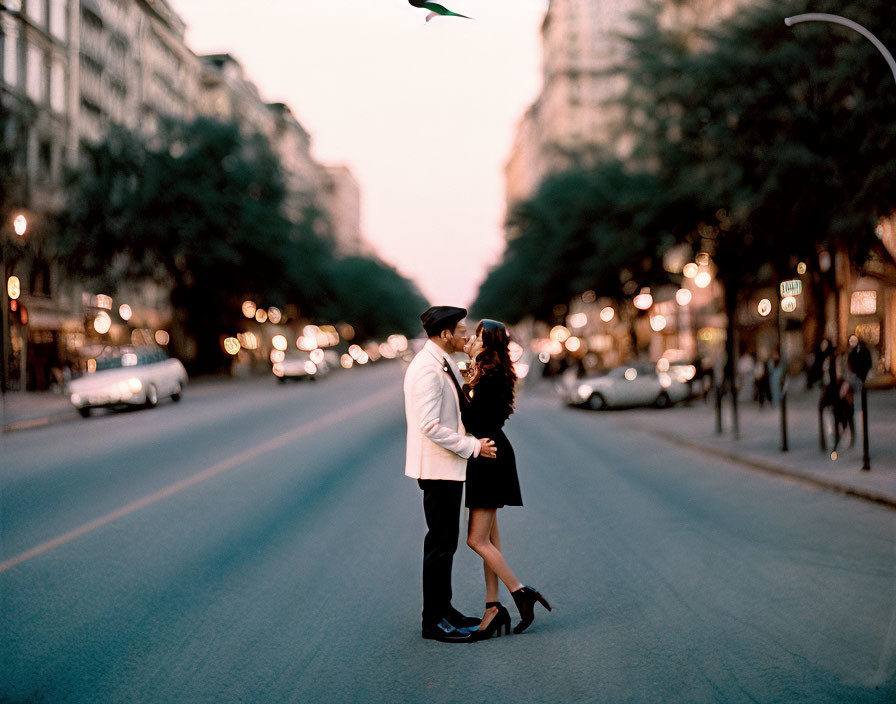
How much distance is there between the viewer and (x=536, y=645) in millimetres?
5488

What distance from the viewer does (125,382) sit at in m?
28.8

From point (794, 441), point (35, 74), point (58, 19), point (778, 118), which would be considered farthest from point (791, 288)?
point (58, 19)

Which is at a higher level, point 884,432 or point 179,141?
point 179,141

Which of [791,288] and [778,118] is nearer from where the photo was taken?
[791,288]

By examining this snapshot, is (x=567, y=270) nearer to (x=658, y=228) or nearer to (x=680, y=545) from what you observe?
(x=658, y=228)

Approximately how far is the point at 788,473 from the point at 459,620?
8881 mm

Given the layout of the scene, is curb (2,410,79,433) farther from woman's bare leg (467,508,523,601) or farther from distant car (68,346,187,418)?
woman's bare leg (467,508,523,601)

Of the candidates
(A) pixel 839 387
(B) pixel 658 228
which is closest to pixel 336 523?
(A) pixel 839 387

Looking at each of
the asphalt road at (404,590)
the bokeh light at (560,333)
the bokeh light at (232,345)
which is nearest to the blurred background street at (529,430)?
the asphalt road at (404,590)

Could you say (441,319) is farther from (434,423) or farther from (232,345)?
(232,345)

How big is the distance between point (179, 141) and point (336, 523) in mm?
41073

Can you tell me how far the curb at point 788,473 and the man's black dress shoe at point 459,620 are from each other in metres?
6.30

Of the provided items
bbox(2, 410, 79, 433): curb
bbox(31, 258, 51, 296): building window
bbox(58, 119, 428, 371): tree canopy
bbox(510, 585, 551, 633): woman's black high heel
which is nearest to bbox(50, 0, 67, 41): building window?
bbox(58, 119, 428, 371): tree canopy

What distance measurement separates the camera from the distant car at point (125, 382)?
91.7 ft
